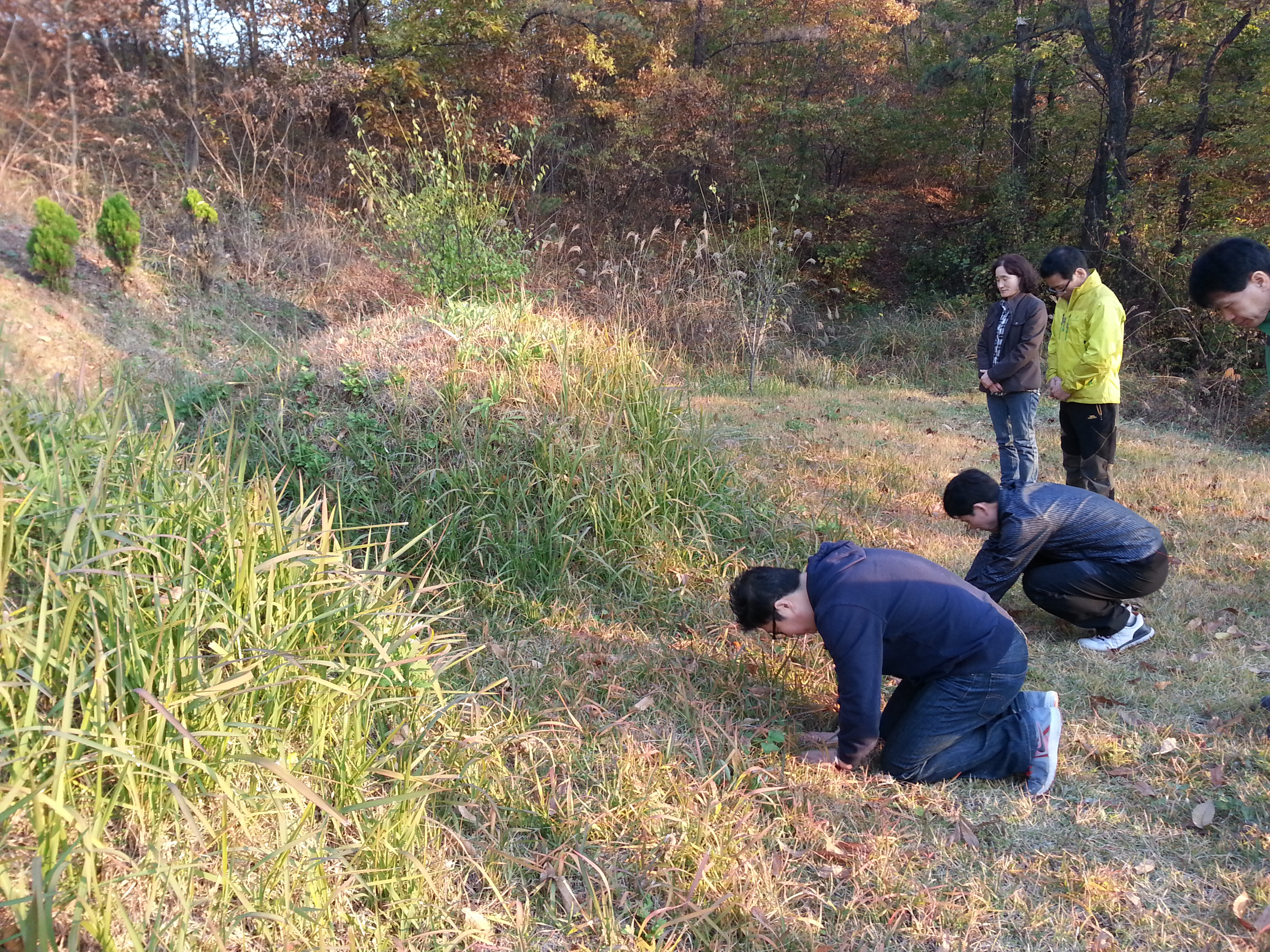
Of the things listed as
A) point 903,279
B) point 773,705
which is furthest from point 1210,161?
point 773,705

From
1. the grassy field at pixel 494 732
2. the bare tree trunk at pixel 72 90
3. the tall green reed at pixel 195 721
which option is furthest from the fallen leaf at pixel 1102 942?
the bare tree trunk at pixel 72 90

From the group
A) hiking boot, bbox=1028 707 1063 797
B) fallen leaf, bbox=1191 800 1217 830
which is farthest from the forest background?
fallen leaf, bbox=1191 800 1217 830

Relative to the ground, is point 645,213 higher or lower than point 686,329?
higher

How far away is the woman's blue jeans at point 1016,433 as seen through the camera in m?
5.40

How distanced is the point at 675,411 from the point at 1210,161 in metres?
10.3

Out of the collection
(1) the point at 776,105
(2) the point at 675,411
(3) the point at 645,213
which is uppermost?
(1) the point at 776,105

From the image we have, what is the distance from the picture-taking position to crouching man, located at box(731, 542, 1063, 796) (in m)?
2.77

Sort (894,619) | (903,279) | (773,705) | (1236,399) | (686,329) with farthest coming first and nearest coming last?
(903,279)
(686,329)
(1236,399)
(773,705)
(894,619)

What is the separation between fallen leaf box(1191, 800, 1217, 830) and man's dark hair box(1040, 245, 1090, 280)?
3.15 meters

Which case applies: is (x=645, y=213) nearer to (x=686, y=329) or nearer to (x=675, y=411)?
(x=686, y=329)

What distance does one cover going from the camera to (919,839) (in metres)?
2.65

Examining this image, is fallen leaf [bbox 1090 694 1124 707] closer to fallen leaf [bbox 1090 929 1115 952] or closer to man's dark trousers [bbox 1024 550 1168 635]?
man's dark trousers [bbox 1024 550 1168 635]

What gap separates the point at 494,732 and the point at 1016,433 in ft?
13.6

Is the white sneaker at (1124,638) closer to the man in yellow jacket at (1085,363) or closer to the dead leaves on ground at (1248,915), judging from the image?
the man in yellow jacket at (1085,363)
